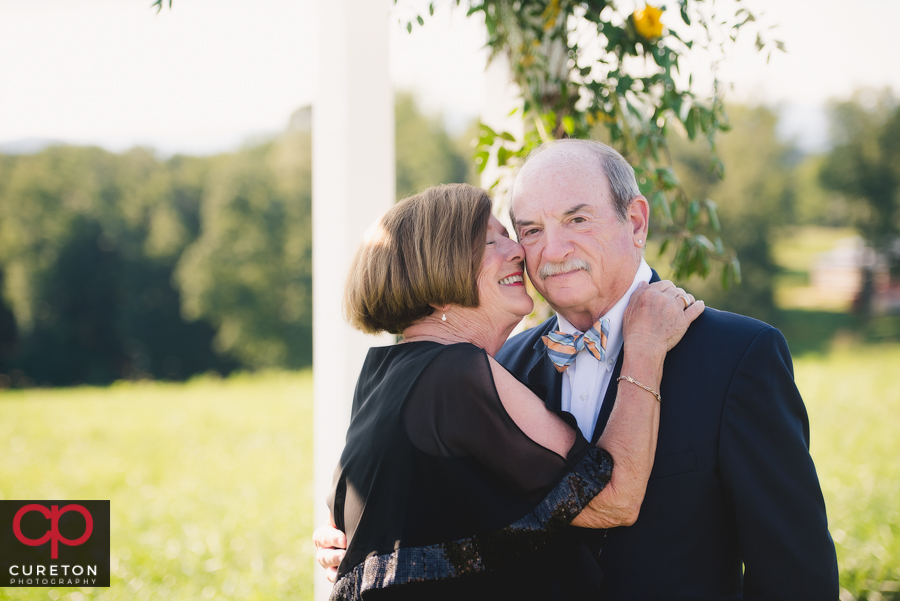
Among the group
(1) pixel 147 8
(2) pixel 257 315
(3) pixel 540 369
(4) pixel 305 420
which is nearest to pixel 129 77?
(2) pixel 257 315

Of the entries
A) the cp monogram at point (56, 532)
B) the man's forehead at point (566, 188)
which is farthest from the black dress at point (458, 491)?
the cp monogram at point (56, 532)

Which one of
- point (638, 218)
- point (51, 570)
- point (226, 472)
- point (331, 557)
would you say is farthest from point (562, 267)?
point (226, 472)

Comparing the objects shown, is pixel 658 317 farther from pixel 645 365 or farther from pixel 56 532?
pixel 56 532

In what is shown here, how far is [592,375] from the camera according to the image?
1.98 metres

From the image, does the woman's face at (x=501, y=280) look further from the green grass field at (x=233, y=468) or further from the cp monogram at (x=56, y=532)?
the green grass field at (x=233, y=468)

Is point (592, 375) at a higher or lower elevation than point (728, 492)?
higher

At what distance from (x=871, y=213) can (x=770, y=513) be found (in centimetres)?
1948

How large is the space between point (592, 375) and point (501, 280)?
16.6 inches

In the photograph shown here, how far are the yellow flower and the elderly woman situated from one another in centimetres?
122

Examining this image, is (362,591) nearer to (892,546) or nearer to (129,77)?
(892,546)

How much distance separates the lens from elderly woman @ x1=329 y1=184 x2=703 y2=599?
1.58 meters

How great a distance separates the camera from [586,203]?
6.37 ft

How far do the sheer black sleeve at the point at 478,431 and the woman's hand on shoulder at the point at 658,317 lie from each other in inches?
15.3

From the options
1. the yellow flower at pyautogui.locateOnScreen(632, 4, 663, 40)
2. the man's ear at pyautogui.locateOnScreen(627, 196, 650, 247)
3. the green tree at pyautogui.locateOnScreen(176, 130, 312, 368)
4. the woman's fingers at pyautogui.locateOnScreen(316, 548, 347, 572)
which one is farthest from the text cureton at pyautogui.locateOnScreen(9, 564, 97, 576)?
the green tree at pyautogui.locateOnScreen(176, 130, 312, 368)
